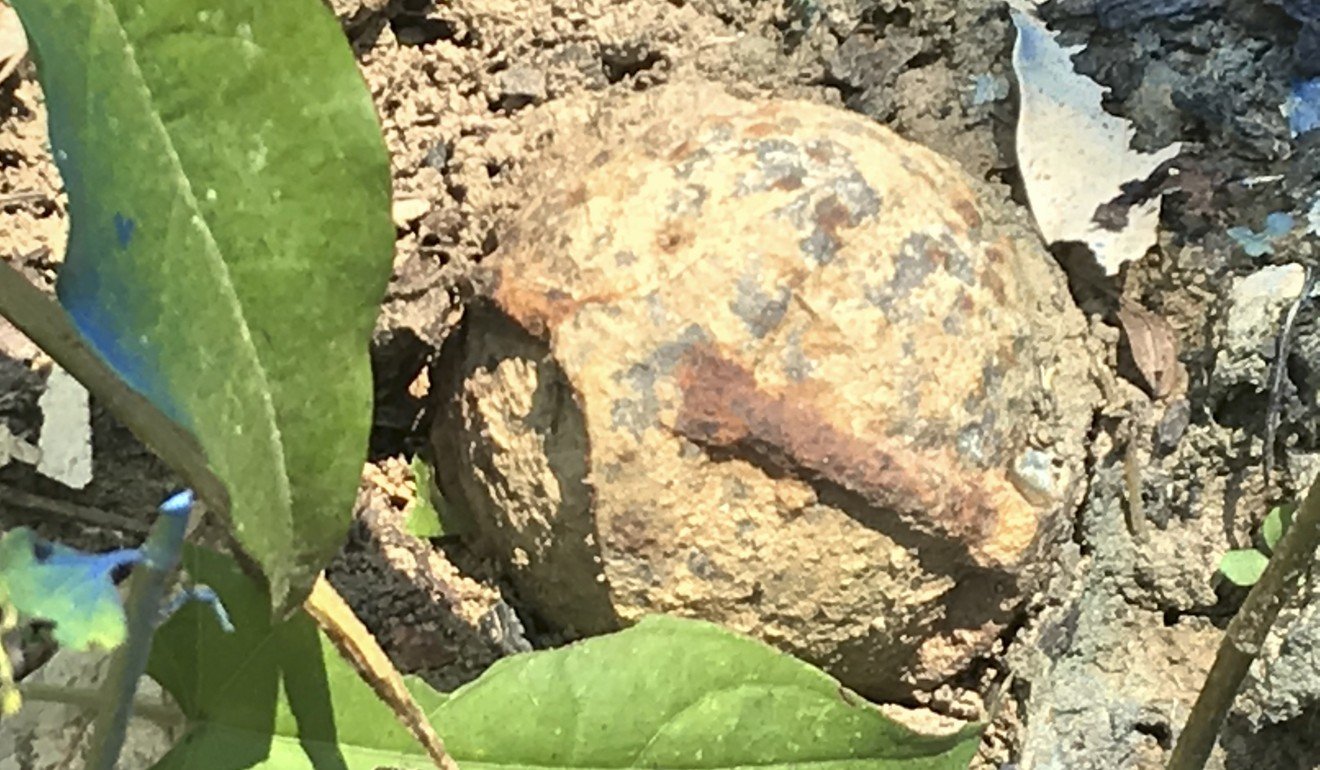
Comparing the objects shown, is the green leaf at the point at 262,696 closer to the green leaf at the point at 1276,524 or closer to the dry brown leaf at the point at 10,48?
the dry brown leaf at the point at 10,48

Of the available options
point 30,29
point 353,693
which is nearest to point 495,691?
point 353,693

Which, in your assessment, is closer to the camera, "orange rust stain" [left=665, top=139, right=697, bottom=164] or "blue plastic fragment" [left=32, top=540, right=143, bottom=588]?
"blue plastic fragment" [left=32, top=540, right=143, bottom=588]

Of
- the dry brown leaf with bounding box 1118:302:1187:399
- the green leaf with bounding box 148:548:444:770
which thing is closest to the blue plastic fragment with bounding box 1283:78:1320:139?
the dry brown leaf with bounding box 1118:302:1187:399

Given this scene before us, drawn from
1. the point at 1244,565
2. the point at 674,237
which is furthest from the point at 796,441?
the point at 1244,565

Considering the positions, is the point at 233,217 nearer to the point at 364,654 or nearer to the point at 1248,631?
the point at 364,654

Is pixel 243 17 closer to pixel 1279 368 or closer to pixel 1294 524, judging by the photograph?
pixel 1294 524

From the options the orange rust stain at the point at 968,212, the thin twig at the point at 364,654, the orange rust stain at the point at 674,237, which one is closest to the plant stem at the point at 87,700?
the thin twig at the point at 364,654

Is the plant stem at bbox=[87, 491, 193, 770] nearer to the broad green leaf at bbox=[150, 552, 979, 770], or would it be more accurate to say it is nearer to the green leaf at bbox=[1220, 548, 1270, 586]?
the broad green leaf at bbox=[150, 552, 979, 770]

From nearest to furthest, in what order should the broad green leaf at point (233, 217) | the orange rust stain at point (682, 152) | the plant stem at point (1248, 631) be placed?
the broad green leaf at point (233, 217) → the plant stem at point (1248, 631) → the orange rust stain at point (682, 152)
